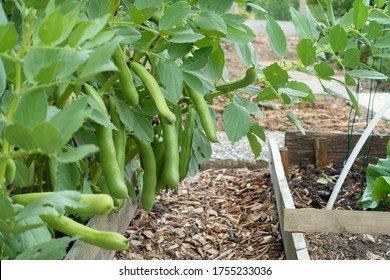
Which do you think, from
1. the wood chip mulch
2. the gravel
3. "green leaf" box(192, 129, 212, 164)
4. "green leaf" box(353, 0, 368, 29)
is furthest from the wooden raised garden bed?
the gravel

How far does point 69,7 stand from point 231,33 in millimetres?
644

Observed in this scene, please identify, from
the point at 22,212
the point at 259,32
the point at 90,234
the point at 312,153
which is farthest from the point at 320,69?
the point at 259,32

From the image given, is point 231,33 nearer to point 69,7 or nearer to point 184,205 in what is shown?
point 69,7

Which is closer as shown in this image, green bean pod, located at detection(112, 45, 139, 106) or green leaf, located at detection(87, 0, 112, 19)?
green leaf, located at detection(87, 0, 112, 19)

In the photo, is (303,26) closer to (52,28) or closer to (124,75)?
(124,75)

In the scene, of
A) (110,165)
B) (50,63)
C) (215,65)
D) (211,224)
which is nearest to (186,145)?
(215,65)

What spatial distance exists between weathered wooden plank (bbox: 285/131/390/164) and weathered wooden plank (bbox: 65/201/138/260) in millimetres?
957

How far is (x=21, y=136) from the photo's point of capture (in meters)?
1.14

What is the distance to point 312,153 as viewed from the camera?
3693 millimetres

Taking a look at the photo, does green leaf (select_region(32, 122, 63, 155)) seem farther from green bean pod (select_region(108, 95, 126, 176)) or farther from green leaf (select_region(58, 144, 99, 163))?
green bean pod (select_region(108, 95, 126, 176))

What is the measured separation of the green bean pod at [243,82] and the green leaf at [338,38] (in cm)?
25

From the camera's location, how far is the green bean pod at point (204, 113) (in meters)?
2.05

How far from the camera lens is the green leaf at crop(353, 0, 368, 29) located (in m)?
2.13

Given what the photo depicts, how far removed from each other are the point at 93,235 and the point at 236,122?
93 cm
